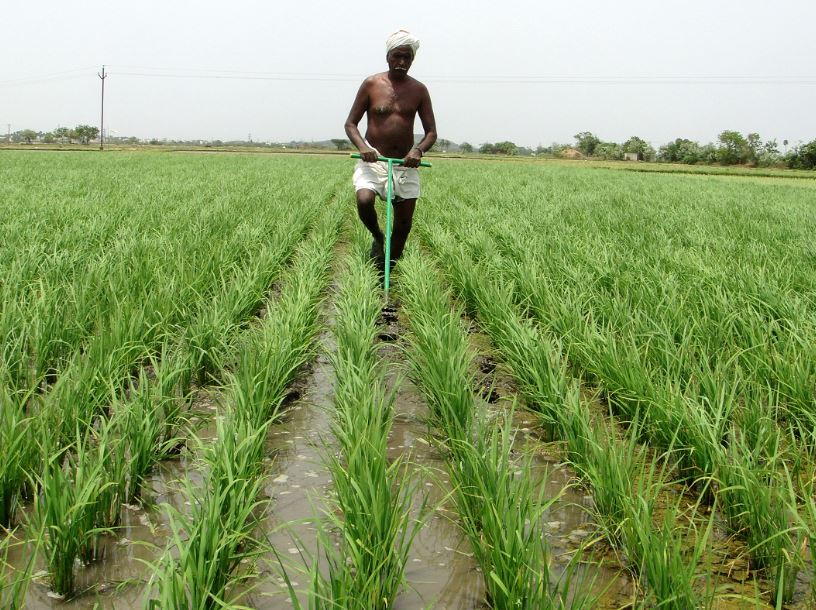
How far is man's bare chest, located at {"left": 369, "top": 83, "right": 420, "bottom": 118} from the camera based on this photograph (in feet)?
15.0

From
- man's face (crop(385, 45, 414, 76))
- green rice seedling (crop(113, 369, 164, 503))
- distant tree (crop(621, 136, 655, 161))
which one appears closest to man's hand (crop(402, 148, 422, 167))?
man's face (crop(385, 45, 414, 76))

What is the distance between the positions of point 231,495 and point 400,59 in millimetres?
3574

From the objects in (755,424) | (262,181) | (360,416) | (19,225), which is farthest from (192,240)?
(262,181)

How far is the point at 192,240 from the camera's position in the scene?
5305 millimetres

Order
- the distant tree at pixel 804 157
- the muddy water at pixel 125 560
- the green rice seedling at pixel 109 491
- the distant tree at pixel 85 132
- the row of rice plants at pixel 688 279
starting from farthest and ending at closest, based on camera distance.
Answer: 1. the distant tree at pixel 85 132
2. the distant tree at pixel 804 157
3. the row of rice plants at pixel 688 279
4. the green rice seedling at pixel 109 491
5. the muddy water at pixel 125 560

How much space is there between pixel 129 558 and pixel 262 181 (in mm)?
13313

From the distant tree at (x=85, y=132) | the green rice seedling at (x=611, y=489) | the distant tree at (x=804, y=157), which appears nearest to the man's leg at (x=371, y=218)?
the green rice seedling at (x=611, y=489)

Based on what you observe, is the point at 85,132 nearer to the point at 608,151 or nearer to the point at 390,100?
the point at 608,151

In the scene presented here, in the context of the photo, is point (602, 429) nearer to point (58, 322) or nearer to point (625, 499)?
point (625, 499)

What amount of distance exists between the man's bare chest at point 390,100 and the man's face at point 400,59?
0.43 ft

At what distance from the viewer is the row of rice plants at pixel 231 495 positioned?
1.30 m

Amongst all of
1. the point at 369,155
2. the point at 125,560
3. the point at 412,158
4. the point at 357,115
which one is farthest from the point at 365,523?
the point at 357,115

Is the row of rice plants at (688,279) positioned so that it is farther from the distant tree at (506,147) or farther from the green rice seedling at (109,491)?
the distant tree at (506,147)

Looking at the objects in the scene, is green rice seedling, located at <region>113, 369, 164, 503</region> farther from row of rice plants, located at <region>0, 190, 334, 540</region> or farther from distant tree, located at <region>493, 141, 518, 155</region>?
distant tree, located at <region>493, 141, 518, 155</region>
